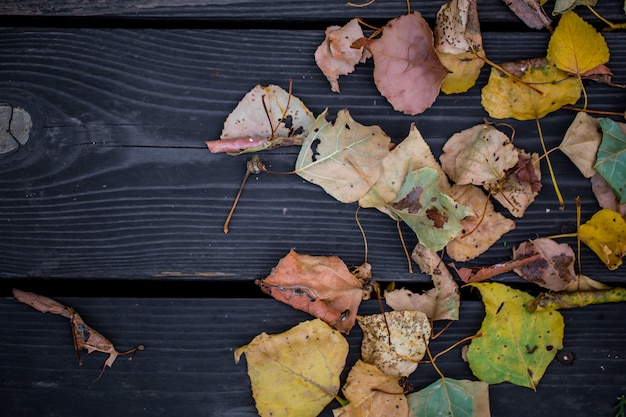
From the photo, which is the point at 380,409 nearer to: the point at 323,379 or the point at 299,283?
the point at 323,379

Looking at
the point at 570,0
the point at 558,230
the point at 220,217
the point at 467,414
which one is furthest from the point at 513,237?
the point at 220,217

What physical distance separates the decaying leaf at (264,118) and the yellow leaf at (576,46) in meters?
0.51

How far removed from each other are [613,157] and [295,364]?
76 cm

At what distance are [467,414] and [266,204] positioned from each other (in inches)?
23.4

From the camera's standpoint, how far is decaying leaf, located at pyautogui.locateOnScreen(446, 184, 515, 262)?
43.5 inches

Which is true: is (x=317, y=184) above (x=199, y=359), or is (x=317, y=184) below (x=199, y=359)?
above

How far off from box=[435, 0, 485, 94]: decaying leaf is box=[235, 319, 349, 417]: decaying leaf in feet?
1.86

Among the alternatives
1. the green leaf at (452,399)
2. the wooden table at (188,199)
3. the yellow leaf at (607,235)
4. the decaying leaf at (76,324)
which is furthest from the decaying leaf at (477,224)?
the decaying leaf at (76,324)

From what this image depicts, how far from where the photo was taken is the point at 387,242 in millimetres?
1134

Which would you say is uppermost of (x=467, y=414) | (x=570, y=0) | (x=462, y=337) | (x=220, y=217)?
(x=570, y=0)

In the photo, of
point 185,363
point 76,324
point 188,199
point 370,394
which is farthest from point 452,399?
point 76,324

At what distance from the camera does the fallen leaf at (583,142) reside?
3.58 feet

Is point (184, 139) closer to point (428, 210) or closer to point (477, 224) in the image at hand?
point (428, 210)

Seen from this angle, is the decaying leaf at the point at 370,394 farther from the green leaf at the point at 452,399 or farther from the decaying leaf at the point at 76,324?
the decaying leaf at the point at 76,324
